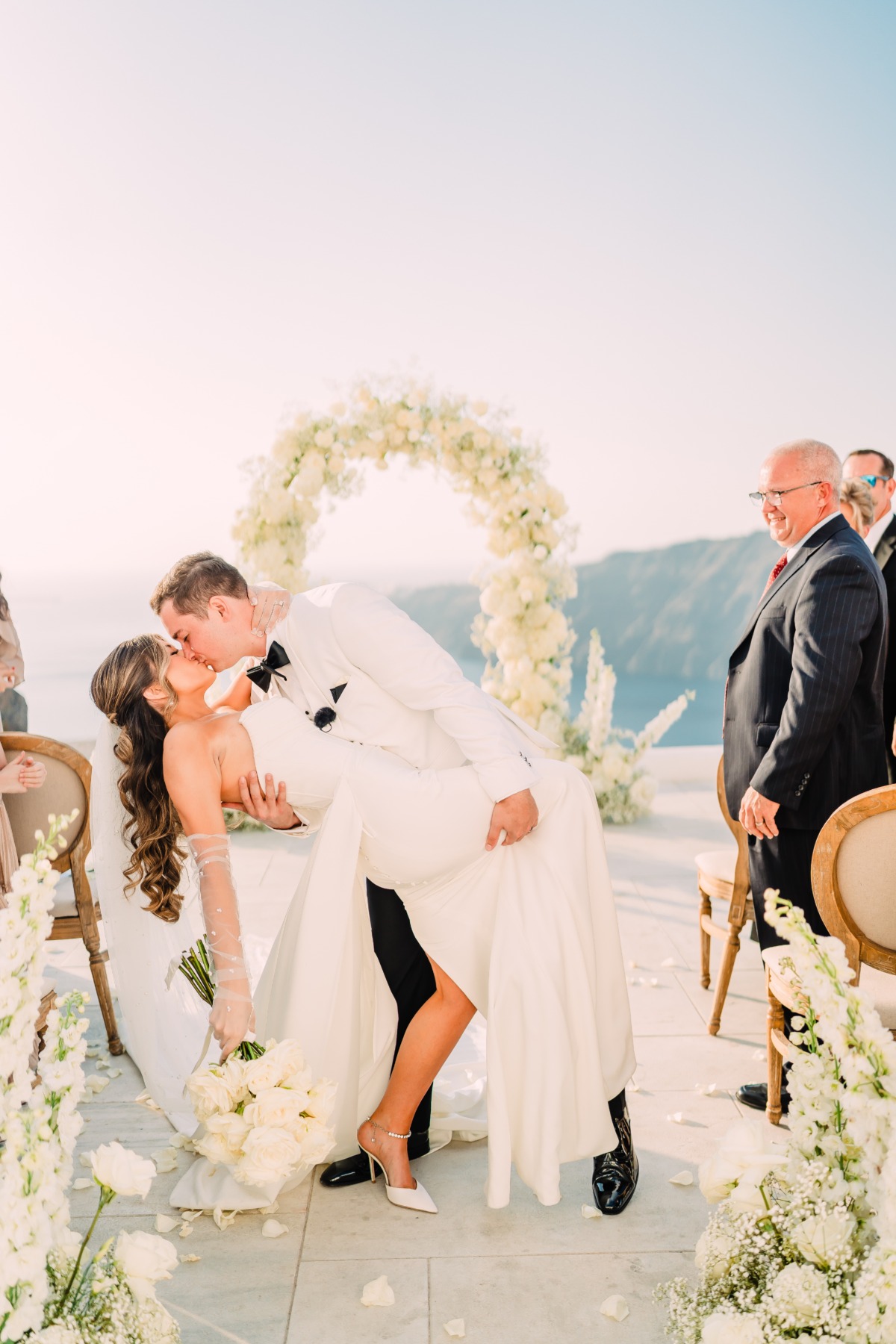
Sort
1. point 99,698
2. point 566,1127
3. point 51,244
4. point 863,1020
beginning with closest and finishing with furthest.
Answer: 1. point 863,1020
2. point 566,1127
3. point 99,698
4. point 51,244

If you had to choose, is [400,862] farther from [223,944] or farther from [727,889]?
[727,889]

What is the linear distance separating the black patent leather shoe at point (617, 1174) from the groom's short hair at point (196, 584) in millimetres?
1672

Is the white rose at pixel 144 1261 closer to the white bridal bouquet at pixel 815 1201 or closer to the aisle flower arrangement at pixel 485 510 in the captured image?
the white bridal bouquet at pixel 815 1201

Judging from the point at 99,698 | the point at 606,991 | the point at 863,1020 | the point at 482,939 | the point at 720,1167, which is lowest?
the point at 606,991

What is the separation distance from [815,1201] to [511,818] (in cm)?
115

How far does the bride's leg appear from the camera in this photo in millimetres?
2393

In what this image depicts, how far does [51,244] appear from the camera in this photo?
8.27m

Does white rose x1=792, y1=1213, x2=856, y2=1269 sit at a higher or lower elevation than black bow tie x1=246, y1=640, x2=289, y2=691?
lower

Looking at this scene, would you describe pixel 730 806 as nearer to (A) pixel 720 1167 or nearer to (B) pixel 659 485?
(A) pixel 720 1167

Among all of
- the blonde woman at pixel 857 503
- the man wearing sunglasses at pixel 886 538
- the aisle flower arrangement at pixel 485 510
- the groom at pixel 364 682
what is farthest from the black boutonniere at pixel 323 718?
the aisle flower arrangement at pixel 485 510

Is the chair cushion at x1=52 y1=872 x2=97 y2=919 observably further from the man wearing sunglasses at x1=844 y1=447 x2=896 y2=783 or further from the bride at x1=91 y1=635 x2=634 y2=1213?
the man wearing sunglasses at x1=844 y1=447 x2=896 y2=783

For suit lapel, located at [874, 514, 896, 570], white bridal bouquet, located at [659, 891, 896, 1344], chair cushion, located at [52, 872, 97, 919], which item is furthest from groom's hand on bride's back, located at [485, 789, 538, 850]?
suit lapel, located at [874, 514, 896, 570]

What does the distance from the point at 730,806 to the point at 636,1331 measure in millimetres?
1628

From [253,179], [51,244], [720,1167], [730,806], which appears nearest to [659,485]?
[253,179]
